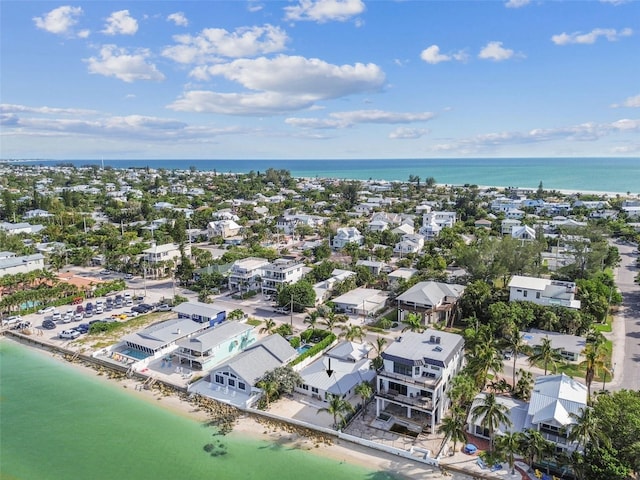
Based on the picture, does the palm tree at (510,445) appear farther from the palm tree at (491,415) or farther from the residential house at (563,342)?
the residential house at (563,342)

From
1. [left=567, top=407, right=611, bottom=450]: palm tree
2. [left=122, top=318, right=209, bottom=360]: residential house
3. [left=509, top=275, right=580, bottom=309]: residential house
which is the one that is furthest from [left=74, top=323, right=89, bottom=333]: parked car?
[left=509, top=275, right=580, bottom=309]: residential house

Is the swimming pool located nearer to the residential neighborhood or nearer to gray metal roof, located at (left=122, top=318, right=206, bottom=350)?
the residential neighborhood

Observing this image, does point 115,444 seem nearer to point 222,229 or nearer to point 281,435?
point 281,435

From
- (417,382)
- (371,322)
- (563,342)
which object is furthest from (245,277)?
(563,342)

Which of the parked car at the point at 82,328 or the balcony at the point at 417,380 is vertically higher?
the balcony at the point at 417,380

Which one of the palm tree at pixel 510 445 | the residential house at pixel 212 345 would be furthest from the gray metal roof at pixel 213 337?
the palm tree at pixel 510 445

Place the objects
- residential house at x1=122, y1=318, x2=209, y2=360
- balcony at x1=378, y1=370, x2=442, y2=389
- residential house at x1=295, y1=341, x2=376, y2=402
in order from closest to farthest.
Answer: balcony at x1=378, y1=370, x2=442, y2=389, residential house at x1=295, y1=341, x2=376, y2=402, residential house at x1=122, y1=318, x2=209, y2=360
